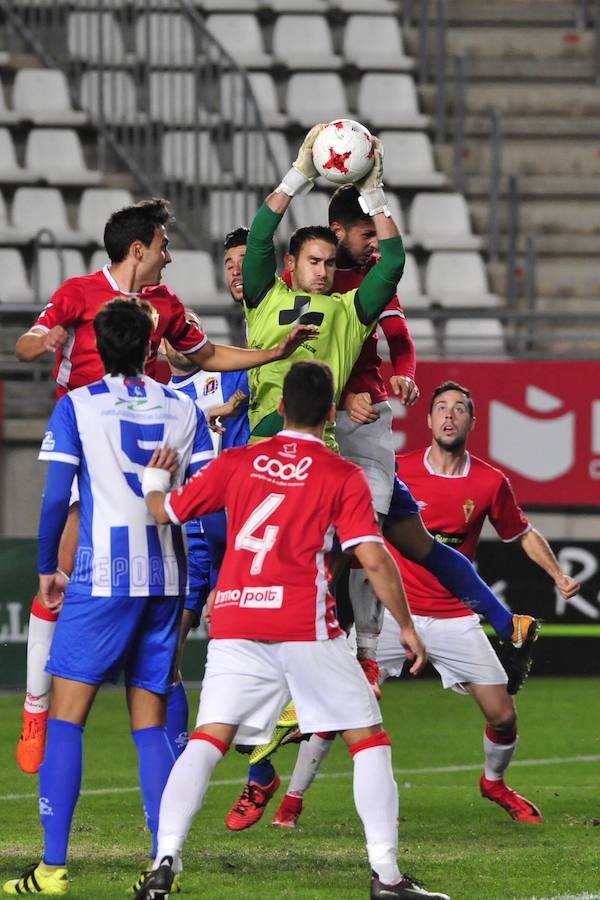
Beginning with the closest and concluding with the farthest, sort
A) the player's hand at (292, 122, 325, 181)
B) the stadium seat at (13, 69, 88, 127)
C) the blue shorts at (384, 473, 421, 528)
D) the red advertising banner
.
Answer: the player's hand at (292, 122, 325, 181), the blue shorts at (384, 473, 421, 528), the red advertising banner, the stadium seat at (13, 69, 88, 127)

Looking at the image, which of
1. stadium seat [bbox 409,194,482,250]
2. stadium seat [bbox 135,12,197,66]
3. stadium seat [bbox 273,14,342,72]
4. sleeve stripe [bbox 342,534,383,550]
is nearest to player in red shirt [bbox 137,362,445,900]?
sleeve stripe [bbox 342,534,383,550]

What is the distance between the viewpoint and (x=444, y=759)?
9.39 meters

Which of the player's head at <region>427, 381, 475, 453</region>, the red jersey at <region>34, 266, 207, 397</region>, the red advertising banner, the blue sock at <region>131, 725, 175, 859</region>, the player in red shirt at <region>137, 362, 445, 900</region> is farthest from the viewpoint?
the red advertising banner

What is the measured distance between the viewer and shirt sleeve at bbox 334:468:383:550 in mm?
5012

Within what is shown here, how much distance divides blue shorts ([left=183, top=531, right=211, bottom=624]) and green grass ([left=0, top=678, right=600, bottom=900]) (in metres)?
0.95

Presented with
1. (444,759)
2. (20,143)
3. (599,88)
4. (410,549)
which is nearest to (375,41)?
(599,88)

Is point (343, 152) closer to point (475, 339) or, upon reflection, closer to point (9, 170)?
point (475, 339)

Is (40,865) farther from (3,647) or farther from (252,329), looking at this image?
(3,647)

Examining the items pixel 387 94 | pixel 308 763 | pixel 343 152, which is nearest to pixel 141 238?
pixel 343 152

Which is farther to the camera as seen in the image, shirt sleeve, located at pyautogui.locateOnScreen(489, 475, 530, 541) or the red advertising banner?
the red advertising banner

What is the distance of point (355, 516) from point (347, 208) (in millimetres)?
1818

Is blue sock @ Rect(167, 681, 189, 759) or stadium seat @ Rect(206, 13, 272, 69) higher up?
stadium seat @ Rect(206, 13, 272, 69)

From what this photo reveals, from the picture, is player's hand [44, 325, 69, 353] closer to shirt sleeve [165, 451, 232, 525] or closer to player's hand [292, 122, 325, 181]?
shirt sleeve [165, 451, 232, 525]

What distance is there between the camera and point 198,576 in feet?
23.6
